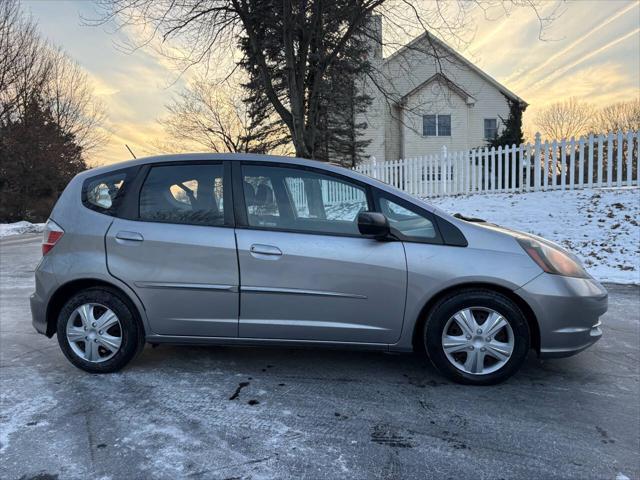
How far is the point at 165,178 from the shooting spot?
145 inches

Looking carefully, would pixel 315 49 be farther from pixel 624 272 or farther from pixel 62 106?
pixel 62 106

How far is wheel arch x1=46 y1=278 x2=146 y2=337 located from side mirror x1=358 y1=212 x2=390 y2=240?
1827 millimetres

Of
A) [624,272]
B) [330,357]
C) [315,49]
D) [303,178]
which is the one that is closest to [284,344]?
[330,357]

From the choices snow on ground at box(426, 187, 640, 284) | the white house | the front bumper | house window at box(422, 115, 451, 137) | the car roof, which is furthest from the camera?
house window at box(422, 115, 451, 137)

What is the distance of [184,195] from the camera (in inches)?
142

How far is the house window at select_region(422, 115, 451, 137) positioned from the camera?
25.7 m

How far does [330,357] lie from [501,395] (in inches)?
55.2

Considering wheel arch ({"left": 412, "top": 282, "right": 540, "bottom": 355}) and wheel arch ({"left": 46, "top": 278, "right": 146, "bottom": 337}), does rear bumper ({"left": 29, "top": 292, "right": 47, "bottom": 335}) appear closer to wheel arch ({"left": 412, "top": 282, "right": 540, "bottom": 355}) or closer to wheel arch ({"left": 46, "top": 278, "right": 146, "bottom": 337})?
wheel arch ({"left": 46, "top": 278, "right": 146, "bottom": 337})

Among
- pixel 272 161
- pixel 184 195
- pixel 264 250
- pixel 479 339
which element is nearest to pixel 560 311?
pixel 479 339

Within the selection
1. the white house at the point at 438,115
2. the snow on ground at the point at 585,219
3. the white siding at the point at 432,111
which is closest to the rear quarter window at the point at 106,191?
the snow on ground at the point at 585,219

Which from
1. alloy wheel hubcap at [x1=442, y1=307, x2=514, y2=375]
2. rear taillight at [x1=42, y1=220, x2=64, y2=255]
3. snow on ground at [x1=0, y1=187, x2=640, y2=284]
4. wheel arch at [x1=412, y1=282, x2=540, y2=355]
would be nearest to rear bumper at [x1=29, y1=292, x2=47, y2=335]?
rear taillight at [x1=42, y1=220, x2=64, y2=255]

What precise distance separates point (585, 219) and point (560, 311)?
7749mm

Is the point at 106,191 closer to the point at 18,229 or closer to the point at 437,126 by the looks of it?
the point at 18,229

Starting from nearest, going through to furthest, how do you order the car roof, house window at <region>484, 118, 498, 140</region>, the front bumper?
the front bumper, the car roof, house window at <region>484, 118, 498, 140</region>
